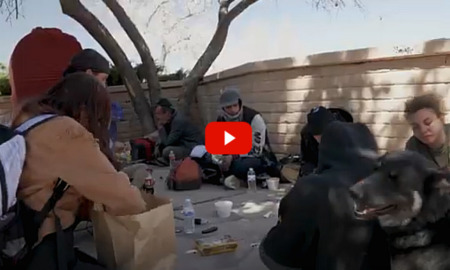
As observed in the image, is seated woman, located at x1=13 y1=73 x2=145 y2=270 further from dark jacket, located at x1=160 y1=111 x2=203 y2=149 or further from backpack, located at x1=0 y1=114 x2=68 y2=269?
dark jacket, located at x1=160 y1=111 x2=203 y2=149

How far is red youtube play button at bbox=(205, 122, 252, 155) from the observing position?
21.6 ft

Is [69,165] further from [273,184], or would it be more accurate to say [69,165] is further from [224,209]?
[273,184]

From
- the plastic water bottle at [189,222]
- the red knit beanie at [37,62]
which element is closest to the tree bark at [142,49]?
the plastic water bottle at [189,222]

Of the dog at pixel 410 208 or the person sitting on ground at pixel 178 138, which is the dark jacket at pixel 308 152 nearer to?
the person sitting on ground at pixel 178 138

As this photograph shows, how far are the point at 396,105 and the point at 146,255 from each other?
16.2 ft

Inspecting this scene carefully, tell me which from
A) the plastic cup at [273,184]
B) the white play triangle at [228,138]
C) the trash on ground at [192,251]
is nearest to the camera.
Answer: the trash on ground at [192,251]

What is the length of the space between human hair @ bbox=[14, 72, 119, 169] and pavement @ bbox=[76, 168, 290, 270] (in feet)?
2.52

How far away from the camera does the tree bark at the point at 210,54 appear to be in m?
11.3

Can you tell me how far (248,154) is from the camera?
6.57 metres

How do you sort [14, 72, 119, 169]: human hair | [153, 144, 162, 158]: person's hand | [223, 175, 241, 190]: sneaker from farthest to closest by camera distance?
[153, 144, 162, 158]: person's hand, [223, 175, 241, 190]: sneaker, [14, 72, 119, 169]: human hair

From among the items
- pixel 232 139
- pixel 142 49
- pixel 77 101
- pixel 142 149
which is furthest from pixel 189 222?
pixel 142 49

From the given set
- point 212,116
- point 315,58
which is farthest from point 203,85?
point 315,58

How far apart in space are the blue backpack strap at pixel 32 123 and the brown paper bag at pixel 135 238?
17.9 inches

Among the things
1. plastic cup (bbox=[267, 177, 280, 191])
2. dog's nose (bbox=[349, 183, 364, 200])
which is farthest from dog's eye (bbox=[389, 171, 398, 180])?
plastic cup (bbox=[267, 177, 280, 191])
